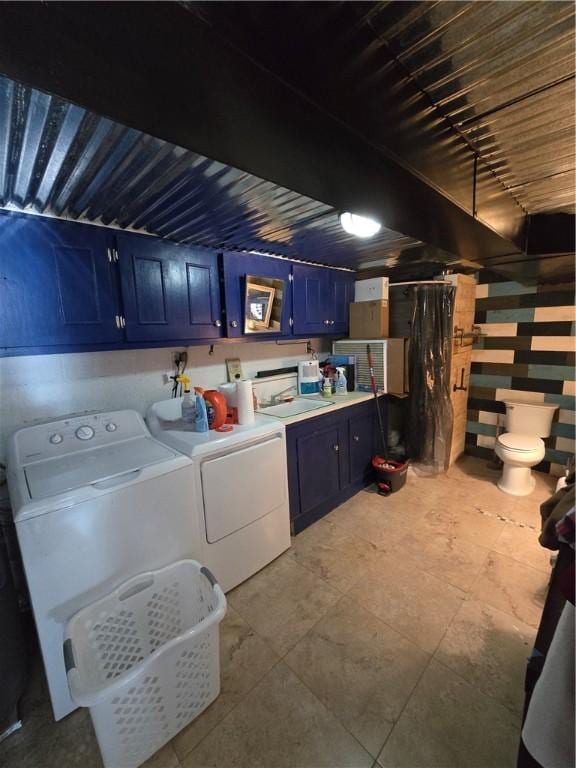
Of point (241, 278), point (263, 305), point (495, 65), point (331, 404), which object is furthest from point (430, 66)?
point (331, 404)

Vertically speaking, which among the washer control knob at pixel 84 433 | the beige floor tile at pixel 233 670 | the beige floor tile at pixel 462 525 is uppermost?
the washer control knob at pixel 84 433

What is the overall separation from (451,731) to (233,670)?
0.92m

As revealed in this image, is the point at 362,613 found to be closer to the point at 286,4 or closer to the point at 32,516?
the point at 32,516

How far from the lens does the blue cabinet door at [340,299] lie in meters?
3.02

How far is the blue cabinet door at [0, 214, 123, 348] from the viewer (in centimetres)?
139

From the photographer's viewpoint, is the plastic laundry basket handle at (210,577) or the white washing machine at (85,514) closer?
the white washing machine at (85,514)

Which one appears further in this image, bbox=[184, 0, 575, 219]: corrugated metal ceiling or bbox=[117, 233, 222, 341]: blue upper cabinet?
bbox=[117, 233, 222, 341]: blue upper cabinet

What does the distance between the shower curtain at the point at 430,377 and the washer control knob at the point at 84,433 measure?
2705 mm

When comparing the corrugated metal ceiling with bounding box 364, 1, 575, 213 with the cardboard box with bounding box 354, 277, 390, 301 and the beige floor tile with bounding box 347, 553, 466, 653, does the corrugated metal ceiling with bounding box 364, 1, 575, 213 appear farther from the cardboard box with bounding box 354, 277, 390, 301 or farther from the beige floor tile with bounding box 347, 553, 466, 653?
the beige floor tile with bounding box 347, 553, 466, 653

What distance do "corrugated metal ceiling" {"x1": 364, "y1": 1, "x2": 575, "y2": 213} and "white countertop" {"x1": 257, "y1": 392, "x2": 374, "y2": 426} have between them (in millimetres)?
1752

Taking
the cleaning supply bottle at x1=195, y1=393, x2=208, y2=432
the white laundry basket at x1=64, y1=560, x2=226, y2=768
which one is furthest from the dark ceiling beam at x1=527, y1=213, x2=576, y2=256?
the white laundry basket at x1=64, y1=560, x2=226, y2=768

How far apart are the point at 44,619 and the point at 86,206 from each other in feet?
5.93

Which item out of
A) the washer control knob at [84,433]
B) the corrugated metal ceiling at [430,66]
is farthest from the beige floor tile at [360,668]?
the corrugated metal ceiling at [430,66]

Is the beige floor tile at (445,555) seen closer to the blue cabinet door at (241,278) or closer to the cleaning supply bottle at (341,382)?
the cleaning supply bottle at (341,382)
